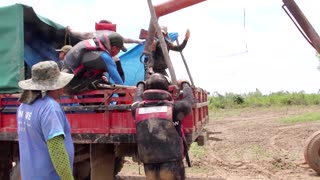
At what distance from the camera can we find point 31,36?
6621mm

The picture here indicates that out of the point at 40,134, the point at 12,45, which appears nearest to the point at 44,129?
the point at 40,134

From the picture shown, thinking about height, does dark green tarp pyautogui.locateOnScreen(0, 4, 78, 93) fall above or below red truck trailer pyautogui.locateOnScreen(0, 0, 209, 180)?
above

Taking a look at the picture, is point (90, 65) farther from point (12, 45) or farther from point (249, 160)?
point (249, 160)

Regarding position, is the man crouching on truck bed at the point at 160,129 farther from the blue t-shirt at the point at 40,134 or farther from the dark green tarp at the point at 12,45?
the dark green tarp at the point at 12,45

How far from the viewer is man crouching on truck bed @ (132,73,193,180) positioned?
14.0 ft

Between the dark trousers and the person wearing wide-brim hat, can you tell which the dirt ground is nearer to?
the dark trousers

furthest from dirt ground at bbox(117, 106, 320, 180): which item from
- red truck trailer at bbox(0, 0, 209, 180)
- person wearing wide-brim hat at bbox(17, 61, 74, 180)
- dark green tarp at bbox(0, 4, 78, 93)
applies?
person wearing wide-brim hat at bbox(17, 61, 74, 180)

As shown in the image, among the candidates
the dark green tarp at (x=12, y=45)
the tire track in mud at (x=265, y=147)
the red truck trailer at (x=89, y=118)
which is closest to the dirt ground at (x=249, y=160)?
the tire track in mud at (x=265, y=147)

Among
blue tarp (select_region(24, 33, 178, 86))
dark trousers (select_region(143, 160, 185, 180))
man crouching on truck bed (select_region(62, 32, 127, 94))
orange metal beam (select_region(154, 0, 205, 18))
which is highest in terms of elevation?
orange metal beam (select_region(154, 0, 205, 18))

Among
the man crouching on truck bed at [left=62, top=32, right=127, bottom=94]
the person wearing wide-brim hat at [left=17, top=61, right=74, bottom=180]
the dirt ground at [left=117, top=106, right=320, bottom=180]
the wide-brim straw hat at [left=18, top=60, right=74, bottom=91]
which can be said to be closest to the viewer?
the person wearing wide-brim hat at [left=17, top=61, right=74, bottom=180]

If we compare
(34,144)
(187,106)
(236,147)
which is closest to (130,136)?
(187,106)

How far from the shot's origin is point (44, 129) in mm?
3057

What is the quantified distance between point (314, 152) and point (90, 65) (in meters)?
4.53

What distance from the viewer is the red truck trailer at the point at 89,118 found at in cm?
483
